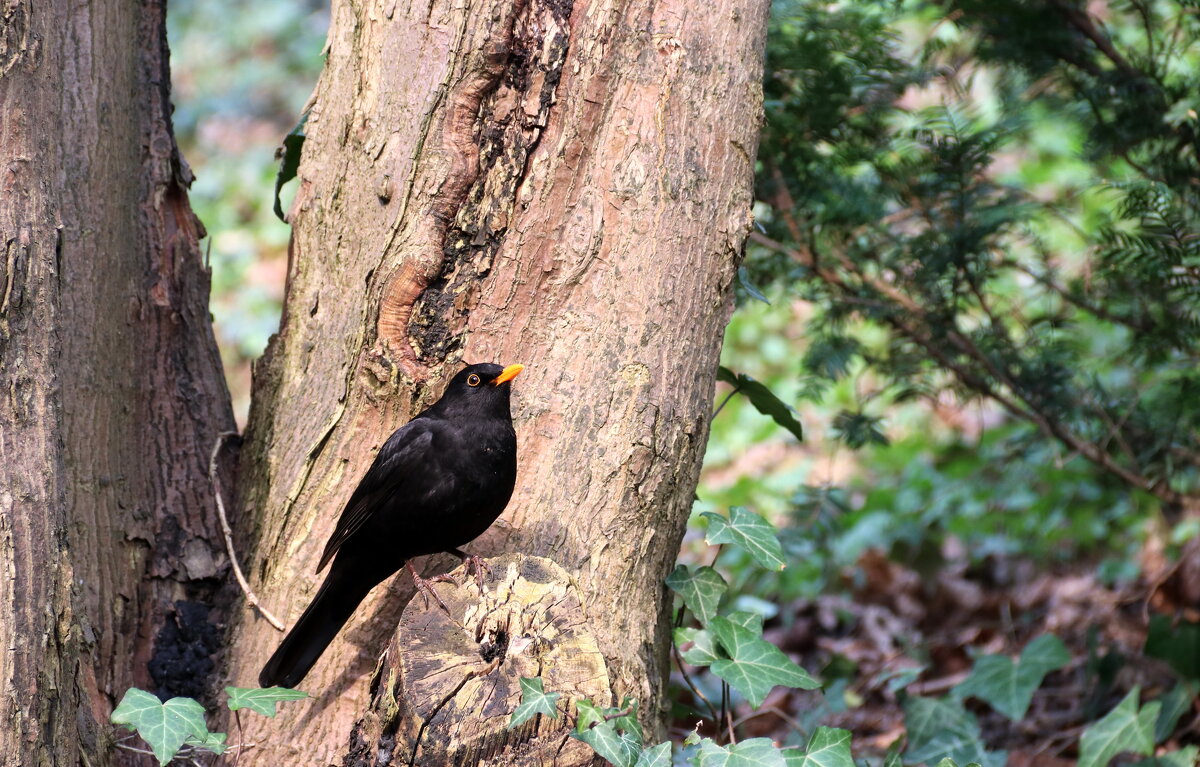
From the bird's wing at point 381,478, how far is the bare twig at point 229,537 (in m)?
0.19

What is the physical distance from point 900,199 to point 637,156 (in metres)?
1.52

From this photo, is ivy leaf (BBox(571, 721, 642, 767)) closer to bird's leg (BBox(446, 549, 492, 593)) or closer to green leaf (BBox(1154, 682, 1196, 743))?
bird's leg (BBox(446, 549, 492, 593))

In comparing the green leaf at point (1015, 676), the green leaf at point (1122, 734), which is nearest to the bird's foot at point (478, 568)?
the green leaf at point (1015, 676)

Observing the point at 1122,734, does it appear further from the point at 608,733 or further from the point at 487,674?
the point at 487,674

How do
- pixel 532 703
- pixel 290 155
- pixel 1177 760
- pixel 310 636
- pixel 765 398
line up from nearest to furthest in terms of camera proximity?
pixel 532 703 → pixel 310 636 → pixel 1177 760 → pixel 765 398 → pixel 290 155

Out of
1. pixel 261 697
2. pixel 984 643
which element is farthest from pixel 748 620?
pixel 984 643

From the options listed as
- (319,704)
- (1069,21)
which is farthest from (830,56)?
(319,704)

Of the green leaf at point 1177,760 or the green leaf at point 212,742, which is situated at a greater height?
the green leaf at point 212,742

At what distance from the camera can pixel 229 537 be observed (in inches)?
112

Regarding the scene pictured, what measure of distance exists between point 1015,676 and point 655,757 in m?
1.92

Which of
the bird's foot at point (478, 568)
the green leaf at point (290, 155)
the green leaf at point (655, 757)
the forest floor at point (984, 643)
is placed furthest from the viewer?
the forest floor at point (984, 643)

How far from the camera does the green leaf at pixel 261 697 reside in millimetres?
2279

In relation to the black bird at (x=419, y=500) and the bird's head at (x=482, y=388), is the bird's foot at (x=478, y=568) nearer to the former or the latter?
the black bird at (x=419, y=500)

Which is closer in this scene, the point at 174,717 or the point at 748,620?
the point at 174,717
